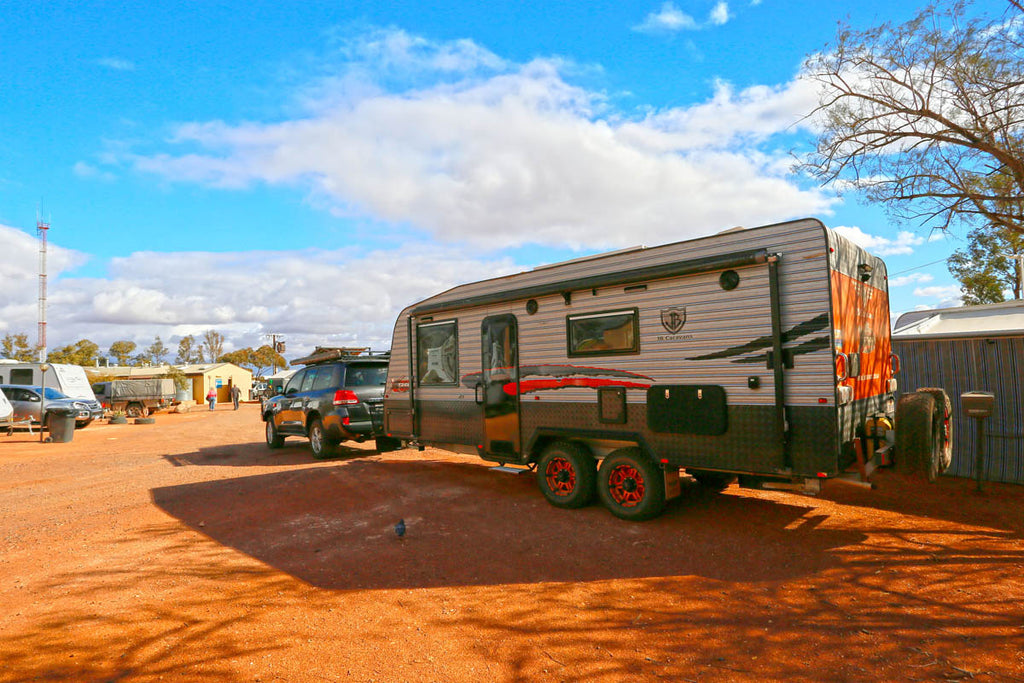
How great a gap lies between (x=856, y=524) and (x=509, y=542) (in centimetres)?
359

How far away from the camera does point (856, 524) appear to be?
6035 millimetres

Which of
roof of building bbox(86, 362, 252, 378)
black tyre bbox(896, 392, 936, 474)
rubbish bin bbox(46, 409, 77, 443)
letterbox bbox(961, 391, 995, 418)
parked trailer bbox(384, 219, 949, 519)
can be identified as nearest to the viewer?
parked trailer bbox(384, 219, 949, 519)

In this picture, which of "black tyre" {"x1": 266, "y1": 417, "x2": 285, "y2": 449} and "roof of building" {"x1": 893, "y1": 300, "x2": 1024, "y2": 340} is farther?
"black tyre" {"x1": 266, "y1": 417, "x2": 285, "y2": 449}

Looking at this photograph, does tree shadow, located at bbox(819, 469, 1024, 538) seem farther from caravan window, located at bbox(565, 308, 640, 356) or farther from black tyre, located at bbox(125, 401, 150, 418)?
black tyre, located at bbox(125, 401, 150, 418)

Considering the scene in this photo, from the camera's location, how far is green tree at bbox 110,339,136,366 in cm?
7450

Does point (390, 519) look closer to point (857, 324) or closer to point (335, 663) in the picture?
point (335, 663)

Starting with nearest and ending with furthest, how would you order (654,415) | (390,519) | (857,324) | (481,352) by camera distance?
(857,324) → (654,415) → (390,519) → (481,352)

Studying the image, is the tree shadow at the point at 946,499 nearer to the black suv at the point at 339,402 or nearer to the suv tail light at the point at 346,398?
the black suv at the point at 339,402

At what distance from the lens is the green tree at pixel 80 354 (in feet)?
205

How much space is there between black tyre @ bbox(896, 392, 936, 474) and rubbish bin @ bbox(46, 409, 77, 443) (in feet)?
66.1

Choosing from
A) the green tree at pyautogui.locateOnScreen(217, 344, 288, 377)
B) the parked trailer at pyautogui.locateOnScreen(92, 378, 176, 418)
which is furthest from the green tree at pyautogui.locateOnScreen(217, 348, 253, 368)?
the parked trailer at pyautogui.locateOnScreen(92, 378, 176, 418)

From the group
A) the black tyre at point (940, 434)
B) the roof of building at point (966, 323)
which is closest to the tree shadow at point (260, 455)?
the black tyre at point (940, 434)

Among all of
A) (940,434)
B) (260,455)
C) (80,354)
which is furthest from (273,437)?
(80,354)

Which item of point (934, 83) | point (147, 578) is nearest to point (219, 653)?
point (147, 578)
